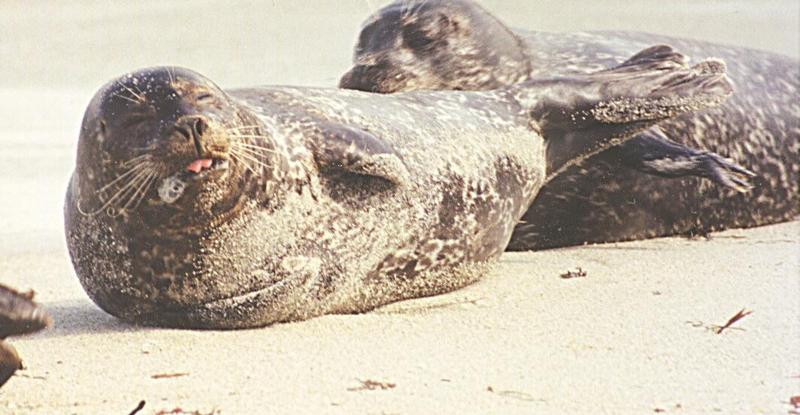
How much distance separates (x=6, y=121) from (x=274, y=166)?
884cm

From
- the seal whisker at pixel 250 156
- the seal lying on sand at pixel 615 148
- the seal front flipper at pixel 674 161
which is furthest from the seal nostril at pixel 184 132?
the seal front flipper at pixel 674 161

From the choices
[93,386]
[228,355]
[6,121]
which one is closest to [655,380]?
[228,355]

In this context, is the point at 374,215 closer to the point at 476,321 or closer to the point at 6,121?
the point at 476,321

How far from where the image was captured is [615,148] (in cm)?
559

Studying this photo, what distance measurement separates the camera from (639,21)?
741 inches

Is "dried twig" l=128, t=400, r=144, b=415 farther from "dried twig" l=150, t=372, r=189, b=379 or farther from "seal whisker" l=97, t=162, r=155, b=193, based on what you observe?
"seal whisker" l=97, t=162, r=155, b=193

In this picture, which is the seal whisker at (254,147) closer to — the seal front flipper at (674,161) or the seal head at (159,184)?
the seal head at (159,184)

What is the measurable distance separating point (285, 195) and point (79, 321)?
77 centimetres

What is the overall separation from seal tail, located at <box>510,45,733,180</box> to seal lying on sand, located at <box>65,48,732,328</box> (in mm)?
34

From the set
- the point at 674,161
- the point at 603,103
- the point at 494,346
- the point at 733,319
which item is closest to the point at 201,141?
the point at 494,346

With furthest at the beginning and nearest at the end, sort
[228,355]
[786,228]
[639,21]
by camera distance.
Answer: [639,21] < [786,228] < [228,355]

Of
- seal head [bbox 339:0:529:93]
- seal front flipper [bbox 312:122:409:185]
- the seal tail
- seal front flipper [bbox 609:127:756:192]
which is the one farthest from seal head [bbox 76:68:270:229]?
seal front flipper [bbox 609:127:756:192]

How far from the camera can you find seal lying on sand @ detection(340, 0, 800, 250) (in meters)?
5.66

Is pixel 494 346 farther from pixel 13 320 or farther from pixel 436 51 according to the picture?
pixel 436 51
